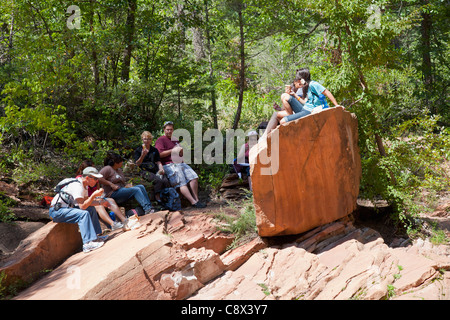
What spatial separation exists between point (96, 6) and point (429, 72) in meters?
9.71

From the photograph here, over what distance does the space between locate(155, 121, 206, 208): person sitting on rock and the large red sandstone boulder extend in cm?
193

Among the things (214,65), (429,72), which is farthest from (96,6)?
(429,72)

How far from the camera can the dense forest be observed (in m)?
7.62

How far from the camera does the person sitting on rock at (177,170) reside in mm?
7707

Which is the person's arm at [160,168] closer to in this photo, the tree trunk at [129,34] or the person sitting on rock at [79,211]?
the person sitting on rock at [79,211]

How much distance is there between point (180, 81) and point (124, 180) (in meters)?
4.18

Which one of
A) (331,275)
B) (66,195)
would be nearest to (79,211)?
(66,195)

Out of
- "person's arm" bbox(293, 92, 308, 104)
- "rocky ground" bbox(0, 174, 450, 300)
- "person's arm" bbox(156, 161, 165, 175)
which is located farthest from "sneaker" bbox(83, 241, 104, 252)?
"person's arm" bbox(293, 92, 308, 104)

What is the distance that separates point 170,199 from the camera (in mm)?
7551

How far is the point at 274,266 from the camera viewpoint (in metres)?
5.79

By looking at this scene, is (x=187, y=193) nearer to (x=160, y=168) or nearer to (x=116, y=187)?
(x=160, y=168)

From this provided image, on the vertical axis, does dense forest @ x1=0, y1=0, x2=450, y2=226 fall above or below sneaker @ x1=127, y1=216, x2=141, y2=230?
above

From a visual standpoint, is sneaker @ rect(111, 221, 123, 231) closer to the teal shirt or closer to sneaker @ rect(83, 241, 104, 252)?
sneaker @ rect(83, 241, 104, 252)
